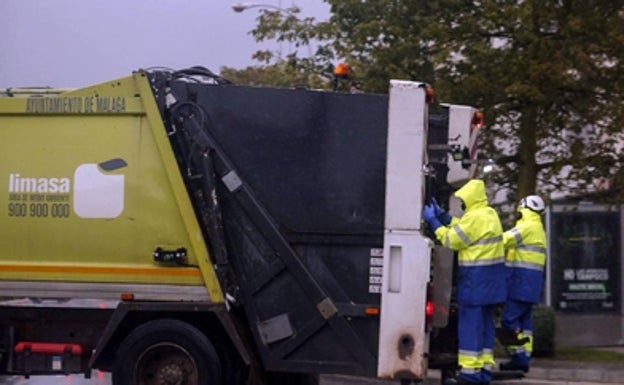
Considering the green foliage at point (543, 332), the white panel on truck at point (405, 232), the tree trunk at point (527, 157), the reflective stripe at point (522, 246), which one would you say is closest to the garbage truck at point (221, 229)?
the white panel on truck at point (405, 232)

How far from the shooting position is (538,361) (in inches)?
522

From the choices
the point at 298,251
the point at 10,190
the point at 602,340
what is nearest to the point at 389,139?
the point at 298,251

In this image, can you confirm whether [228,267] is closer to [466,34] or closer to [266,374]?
[266,374]

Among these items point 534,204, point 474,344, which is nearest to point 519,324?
point 534,204

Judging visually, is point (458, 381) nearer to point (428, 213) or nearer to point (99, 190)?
point (428, 213)

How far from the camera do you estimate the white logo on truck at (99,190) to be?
7.99m

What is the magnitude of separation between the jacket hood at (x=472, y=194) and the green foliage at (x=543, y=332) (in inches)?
195

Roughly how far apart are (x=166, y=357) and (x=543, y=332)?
6.49 m

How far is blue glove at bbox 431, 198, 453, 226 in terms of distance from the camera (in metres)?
8.42

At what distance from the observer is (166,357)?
805 centimetres

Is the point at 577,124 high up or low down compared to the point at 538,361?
up

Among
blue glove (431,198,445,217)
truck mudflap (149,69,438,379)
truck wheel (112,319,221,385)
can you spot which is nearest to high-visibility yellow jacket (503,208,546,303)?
blue glove (431,198,445,217)

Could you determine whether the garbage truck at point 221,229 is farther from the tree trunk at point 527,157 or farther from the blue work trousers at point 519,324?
the tree trunk at point 527,157

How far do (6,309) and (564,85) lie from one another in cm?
693
